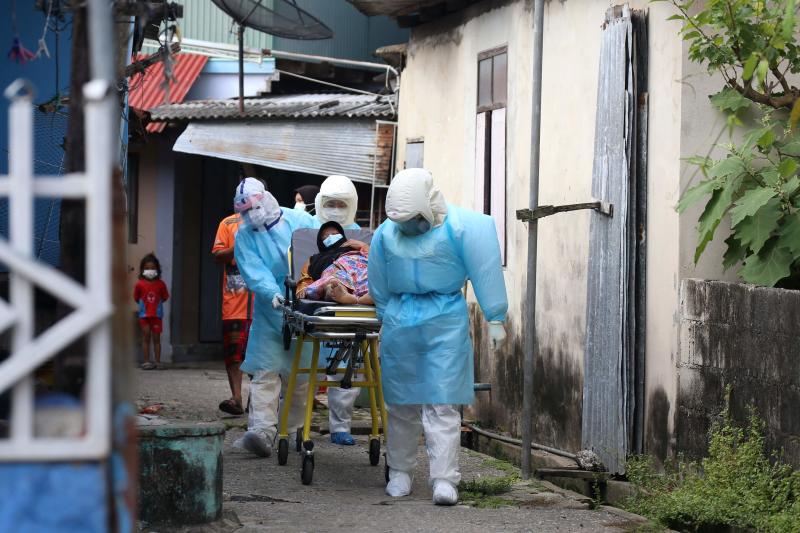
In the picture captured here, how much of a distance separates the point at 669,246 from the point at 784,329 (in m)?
1.16

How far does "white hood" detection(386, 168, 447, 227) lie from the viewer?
7105 millimetres

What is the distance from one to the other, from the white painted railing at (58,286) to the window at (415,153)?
896cm

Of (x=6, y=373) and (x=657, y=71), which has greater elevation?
(x=657, y=71)

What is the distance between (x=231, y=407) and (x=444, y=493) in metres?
3.78

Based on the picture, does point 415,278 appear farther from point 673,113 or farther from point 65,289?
point 65,289

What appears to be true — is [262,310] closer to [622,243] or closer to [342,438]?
[342,438]

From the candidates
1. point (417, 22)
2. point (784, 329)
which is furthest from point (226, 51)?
point (784, 329)

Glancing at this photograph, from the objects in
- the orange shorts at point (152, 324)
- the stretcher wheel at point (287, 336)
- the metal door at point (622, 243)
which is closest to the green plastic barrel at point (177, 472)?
the stretcher wheel at point (287, 336)

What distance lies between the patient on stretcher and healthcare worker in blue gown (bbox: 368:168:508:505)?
54 cm

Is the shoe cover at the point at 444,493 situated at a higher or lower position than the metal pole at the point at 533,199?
lower

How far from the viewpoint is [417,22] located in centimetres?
1180

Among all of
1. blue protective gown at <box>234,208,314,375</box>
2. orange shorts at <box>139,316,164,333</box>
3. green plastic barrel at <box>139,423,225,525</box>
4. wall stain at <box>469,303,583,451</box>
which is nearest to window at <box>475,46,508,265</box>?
wall stain at <box>469,303,583,451</box>

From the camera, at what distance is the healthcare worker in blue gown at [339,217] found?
8.95m

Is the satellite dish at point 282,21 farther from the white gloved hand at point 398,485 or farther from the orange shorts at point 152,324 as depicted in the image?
the orange shorts at point 152,324
